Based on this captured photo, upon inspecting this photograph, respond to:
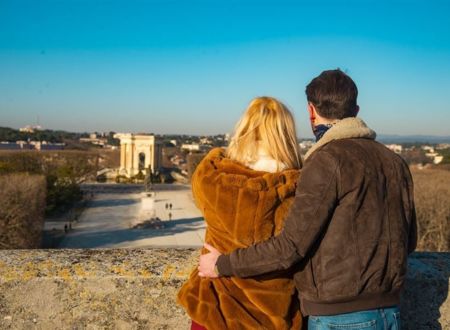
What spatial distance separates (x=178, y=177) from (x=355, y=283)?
68786mm

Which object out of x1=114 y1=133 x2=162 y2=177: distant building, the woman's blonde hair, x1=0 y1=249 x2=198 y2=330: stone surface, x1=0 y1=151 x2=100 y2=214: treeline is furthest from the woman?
x1=114 y1=133 x2=162 y2=177: distant building

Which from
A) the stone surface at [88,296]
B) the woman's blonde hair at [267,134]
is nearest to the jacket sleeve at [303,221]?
the woman's blonde hair at [267,134]

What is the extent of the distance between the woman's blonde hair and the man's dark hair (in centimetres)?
17

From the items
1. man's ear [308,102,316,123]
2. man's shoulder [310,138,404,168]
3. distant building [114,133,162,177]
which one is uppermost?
man's ear [308,102,316,123]

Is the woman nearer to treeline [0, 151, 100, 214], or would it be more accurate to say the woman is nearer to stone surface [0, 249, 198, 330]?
stone surface [0, 249, 198, 330]

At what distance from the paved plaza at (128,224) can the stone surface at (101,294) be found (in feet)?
72.3

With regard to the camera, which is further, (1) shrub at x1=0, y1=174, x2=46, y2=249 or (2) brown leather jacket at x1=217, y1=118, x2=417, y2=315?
(1) shrub at x1=0, y1=174, x2=46, y2=249

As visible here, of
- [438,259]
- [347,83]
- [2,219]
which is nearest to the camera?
[347,83]

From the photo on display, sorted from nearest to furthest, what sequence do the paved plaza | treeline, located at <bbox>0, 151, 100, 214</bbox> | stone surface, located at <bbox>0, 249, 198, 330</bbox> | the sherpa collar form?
1. the sherpa collar
2. stone surface, located at <bbox>0, 249, 198, 330</bbox>
3. the paved plaza
4. treeline, located at <bbox>0, 151, 100, 214</bbox>

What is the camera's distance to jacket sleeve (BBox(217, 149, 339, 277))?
2021 mm

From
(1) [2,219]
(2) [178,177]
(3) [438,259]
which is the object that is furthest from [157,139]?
(3) [438,259]

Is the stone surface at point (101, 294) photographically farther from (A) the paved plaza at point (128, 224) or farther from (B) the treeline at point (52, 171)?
(B) the treeline at point (52, 171)

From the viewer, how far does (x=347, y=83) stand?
2176 mm

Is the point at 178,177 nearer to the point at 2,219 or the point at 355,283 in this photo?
the point at 2,219
